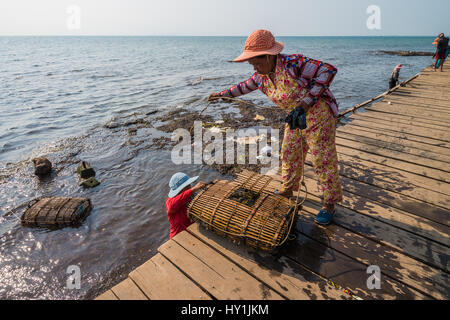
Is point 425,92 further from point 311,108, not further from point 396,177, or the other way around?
point 311,108

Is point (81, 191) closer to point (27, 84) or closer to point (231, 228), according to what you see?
point (231, 228)

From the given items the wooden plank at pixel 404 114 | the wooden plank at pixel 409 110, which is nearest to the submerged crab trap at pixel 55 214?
the wooden plank at pixel 404 114

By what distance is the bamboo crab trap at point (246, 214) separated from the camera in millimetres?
2488

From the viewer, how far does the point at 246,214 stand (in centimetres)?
267

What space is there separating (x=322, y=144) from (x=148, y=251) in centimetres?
400

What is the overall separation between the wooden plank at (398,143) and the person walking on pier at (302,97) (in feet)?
11.0

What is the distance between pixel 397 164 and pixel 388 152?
564 millimetres

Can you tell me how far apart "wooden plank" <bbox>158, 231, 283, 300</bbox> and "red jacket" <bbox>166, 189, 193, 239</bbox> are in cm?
30

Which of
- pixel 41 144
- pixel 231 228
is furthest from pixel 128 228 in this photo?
pixel 41 144

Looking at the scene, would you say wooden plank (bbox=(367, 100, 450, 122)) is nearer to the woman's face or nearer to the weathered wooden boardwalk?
the weathered wooden boardwalk

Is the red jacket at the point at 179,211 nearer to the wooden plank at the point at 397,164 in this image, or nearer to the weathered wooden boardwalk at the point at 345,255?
the weathered wooden boardwalk at the point at 345,255

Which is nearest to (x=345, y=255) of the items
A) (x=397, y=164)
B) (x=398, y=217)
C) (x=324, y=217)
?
(x=324, y=217)

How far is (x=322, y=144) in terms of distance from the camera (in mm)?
2727

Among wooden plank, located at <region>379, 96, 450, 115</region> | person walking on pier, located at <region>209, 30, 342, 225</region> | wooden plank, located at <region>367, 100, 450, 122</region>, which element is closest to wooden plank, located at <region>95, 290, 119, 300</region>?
person walking on pier, located at <region>209, 30, 342, 225</region>
